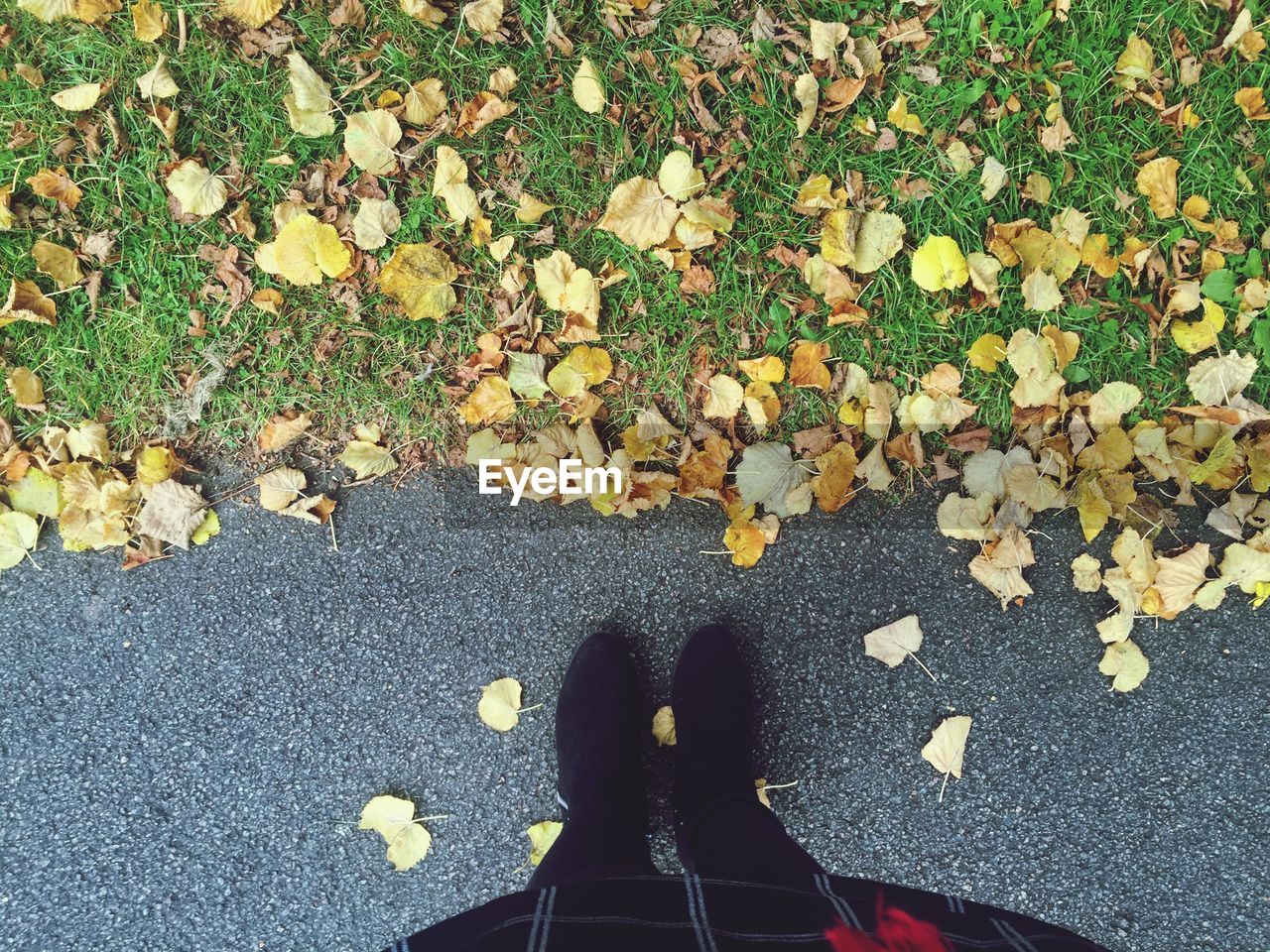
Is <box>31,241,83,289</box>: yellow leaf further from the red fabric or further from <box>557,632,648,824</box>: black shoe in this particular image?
the red fabric

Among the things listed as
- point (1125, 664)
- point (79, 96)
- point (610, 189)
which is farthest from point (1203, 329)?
point (79, 96)

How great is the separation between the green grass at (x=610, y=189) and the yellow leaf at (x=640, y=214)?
0.04 m

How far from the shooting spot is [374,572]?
1735 mm

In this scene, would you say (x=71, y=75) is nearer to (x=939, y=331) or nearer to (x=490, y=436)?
(x=490, y=436)

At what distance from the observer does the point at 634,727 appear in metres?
1.76

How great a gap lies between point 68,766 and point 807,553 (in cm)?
181

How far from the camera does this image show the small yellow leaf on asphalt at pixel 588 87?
1681 millimetres

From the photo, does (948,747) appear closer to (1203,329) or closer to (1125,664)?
(1125,664)

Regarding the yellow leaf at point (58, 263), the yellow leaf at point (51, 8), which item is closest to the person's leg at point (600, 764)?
the yellow leaf at point (58, 263)

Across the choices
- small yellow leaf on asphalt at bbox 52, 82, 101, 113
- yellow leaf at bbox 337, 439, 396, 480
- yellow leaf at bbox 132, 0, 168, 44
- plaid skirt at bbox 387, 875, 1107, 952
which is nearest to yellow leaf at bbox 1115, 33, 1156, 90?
plaid skirt at bbox 387, 875, 1107, 952

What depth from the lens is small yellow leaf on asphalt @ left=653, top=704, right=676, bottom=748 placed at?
180cm

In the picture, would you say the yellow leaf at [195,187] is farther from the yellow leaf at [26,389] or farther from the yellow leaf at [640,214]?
the yellow leaf at [640,214]

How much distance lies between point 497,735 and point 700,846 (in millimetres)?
527

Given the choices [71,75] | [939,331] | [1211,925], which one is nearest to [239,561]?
[71,75]
